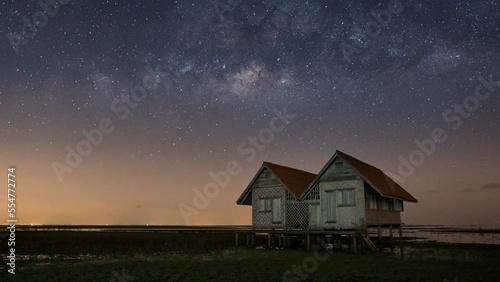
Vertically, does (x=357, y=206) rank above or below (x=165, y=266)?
above

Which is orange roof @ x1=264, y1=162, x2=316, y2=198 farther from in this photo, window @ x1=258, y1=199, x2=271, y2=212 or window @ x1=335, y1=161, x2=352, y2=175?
window @ x1=335, y1=161, x2=352, y2=175

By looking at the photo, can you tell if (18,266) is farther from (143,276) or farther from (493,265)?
(493,265)

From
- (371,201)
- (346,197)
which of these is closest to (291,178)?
(346,197)

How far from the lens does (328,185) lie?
2795 cm

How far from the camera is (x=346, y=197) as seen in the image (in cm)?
2703

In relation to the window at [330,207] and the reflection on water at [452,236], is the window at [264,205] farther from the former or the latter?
the reflection on water at [452,236]

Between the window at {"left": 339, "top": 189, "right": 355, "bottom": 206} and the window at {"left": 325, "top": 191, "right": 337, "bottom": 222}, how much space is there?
0.57m

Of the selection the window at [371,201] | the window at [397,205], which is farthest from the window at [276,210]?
the window at [397,205]

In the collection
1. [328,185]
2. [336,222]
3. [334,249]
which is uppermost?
[328,185]

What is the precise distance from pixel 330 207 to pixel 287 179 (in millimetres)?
4344

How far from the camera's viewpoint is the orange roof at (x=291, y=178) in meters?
29.8

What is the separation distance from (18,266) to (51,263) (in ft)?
5.47

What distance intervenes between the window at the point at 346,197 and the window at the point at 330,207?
1.88 ft

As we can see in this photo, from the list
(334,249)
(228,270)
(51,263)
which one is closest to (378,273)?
(228,270)
